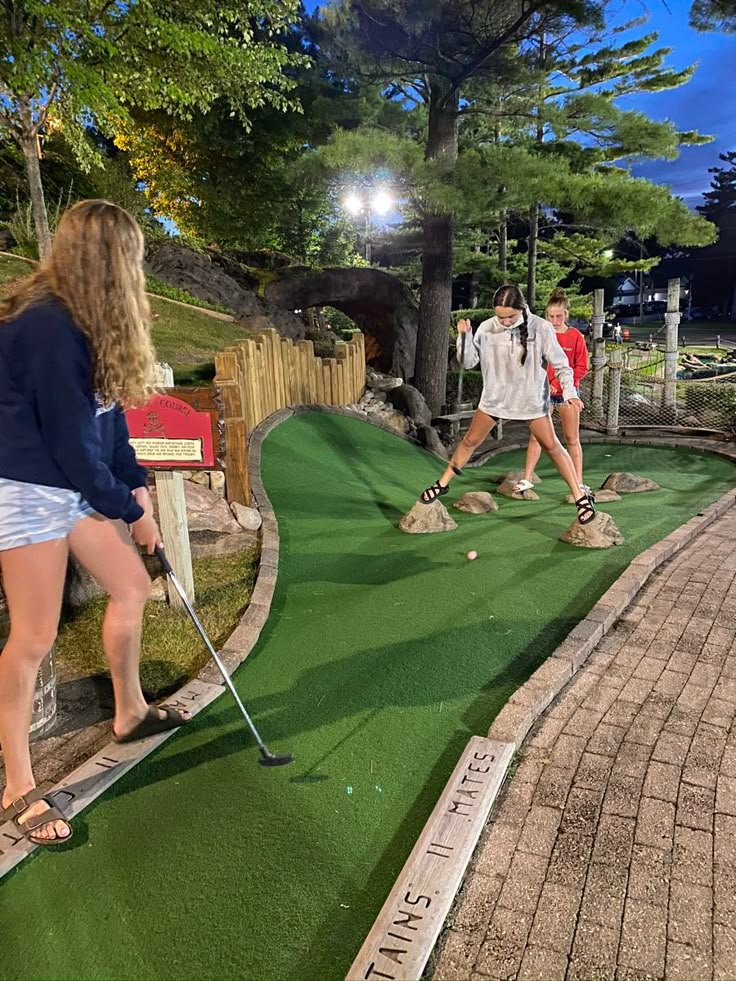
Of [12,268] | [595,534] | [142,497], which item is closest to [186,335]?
[12,268]

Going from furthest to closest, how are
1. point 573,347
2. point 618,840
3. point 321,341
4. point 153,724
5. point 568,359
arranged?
point 321,341 < point 573,347 < point 568,359 < point 153,724 < point 618,840

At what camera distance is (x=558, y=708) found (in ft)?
10.5

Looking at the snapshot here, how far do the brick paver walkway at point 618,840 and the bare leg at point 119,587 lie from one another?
159 centimetres

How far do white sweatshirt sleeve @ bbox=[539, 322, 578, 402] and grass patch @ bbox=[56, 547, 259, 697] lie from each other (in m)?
3.06

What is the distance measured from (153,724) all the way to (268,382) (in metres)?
5.53

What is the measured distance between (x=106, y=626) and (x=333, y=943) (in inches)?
56.5

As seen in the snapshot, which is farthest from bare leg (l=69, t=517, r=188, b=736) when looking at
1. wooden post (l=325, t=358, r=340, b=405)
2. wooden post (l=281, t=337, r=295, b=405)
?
wooden post (l=325, t=358, r=340, b=405)

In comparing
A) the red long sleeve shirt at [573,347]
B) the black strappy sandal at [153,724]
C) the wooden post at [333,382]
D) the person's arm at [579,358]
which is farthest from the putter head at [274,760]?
the wooden post at [333,382]

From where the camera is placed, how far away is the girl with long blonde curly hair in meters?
2.12

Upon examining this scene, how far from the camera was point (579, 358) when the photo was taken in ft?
22.6

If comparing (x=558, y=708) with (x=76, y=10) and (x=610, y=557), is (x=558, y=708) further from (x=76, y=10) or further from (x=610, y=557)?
(x=76, y=10)

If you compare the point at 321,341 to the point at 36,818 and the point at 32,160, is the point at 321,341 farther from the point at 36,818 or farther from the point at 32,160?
the point at 36,818

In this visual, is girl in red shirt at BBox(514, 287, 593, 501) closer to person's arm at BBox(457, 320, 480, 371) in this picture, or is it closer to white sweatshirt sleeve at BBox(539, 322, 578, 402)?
white sweatshirt sleeve at BBox(539, 322, 578, 402)

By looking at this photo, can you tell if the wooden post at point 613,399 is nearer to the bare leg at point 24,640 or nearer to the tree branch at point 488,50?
the tree branch at point 488,50
